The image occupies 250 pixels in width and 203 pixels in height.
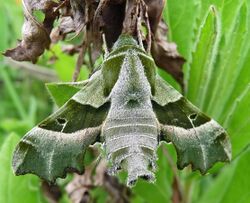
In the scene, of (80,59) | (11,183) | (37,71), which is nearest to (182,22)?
(80,59)

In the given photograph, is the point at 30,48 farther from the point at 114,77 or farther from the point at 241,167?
the point at 241,167

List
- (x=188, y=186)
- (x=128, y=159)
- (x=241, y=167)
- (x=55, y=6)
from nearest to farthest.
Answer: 1. (x=128, y=159)
2. (x=55, y=6)
3. (x=241, y=167)
4. (x=188, y=186)

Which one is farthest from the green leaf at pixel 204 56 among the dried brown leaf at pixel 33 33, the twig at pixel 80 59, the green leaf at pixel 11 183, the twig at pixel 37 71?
the twig at pixel 37 71

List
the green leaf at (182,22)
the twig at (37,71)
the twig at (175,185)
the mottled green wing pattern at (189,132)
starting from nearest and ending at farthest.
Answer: the mottled green wing pattern at (189,132) < the green leaf at (182,22) < the twig at (175,185) < the twig at (37,71)

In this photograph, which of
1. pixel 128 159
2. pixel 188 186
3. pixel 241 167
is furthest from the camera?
pixel 188 186

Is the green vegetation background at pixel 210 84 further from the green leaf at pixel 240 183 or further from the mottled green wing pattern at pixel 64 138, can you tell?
the mottled green wing pattern at pixel 64 138

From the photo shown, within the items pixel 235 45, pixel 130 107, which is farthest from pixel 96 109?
pixel 235 45

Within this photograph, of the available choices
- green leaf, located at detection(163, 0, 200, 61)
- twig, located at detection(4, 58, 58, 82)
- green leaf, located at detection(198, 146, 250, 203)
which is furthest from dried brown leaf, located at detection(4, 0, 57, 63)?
twig, located at detection(4, 58, 58, 82)
